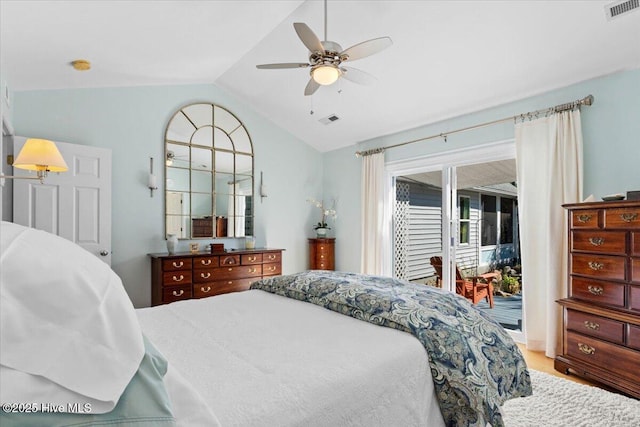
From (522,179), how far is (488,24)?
1.52 metres

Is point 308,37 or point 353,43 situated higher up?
point 353,43

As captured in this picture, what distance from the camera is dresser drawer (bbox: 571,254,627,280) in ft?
7.86

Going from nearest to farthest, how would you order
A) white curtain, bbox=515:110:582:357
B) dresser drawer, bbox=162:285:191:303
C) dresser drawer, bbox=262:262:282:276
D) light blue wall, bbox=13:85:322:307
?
white curtain, bbox=515:110:582:357 → light blue wall, bbox=13:85:322:307 → dresser drawer, bbox=162:285:191:303 → dresser drawer, bbox=262:262:282:276

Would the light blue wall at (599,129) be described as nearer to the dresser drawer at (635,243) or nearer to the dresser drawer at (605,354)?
the dresser drawer at (635,243)

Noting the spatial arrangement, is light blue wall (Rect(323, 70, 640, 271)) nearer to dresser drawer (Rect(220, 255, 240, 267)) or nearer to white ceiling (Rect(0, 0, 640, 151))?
white ceiling (Rect(0, 0, 640, 151))

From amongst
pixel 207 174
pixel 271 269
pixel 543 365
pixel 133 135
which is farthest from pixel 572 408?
pixel 133 135

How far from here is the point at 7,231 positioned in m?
0.80

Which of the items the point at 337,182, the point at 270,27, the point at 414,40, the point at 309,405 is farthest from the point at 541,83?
the point at 309,405

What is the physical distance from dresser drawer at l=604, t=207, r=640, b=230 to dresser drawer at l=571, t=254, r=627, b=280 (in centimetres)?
24

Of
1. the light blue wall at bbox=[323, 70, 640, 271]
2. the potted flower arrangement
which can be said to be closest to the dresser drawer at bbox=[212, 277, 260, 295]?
the potted flower arrangement

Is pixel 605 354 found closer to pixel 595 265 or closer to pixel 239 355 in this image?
pixel 595 265

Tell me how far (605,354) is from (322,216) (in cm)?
398

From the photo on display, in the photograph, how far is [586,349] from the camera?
2.56 metres

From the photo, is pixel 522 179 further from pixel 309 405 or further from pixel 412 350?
pixel 309 405
